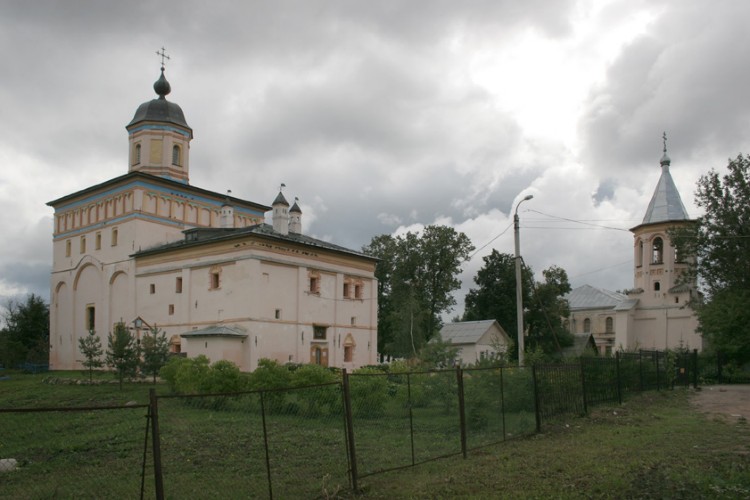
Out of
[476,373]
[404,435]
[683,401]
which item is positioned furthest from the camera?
[683,401]

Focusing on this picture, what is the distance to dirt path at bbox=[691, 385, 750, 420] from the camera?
1884 centimetres

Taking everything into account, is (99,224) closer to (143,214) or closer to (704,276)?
(143,214)

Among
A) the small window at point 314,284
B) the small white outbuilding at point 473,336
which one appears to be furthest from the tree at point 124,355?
the small white outbuilding at point 473,336

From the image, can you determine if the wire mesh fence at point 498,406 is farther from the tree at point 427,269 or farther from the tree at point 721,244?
the tree at point 427,269

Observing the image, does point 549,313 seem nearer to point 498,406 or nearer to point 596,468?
point 498,406

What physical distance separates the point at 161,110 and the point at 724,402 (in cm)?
4121

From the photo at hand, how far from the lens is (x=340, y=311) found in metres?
41.9

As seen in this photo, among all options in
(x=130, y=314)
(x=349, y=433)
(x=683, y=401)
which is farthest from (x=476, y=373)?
(x=130, y=314)

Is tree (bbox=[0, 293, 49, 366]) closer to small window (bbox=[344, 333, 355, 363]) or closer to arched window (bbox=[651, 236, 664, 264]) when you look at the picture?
small window (bbox=[344, 333, 355, 363])

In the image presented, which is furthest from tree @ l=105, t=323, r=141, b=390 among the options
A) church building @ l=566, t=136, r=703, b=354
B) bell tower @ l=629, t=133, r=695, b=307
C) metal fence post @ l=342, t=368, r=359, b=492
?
bell tower @ l=629, t=133, r=695, b=307

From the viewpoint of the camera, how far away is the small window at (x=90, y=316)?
1796 inches

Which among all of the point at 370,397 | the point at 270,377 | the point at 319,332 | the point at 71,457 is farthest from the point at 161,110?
the point at 71,457

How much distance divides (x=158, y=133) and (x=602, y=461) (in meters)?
42.9

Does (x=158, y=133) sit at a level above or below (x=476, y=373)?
above
